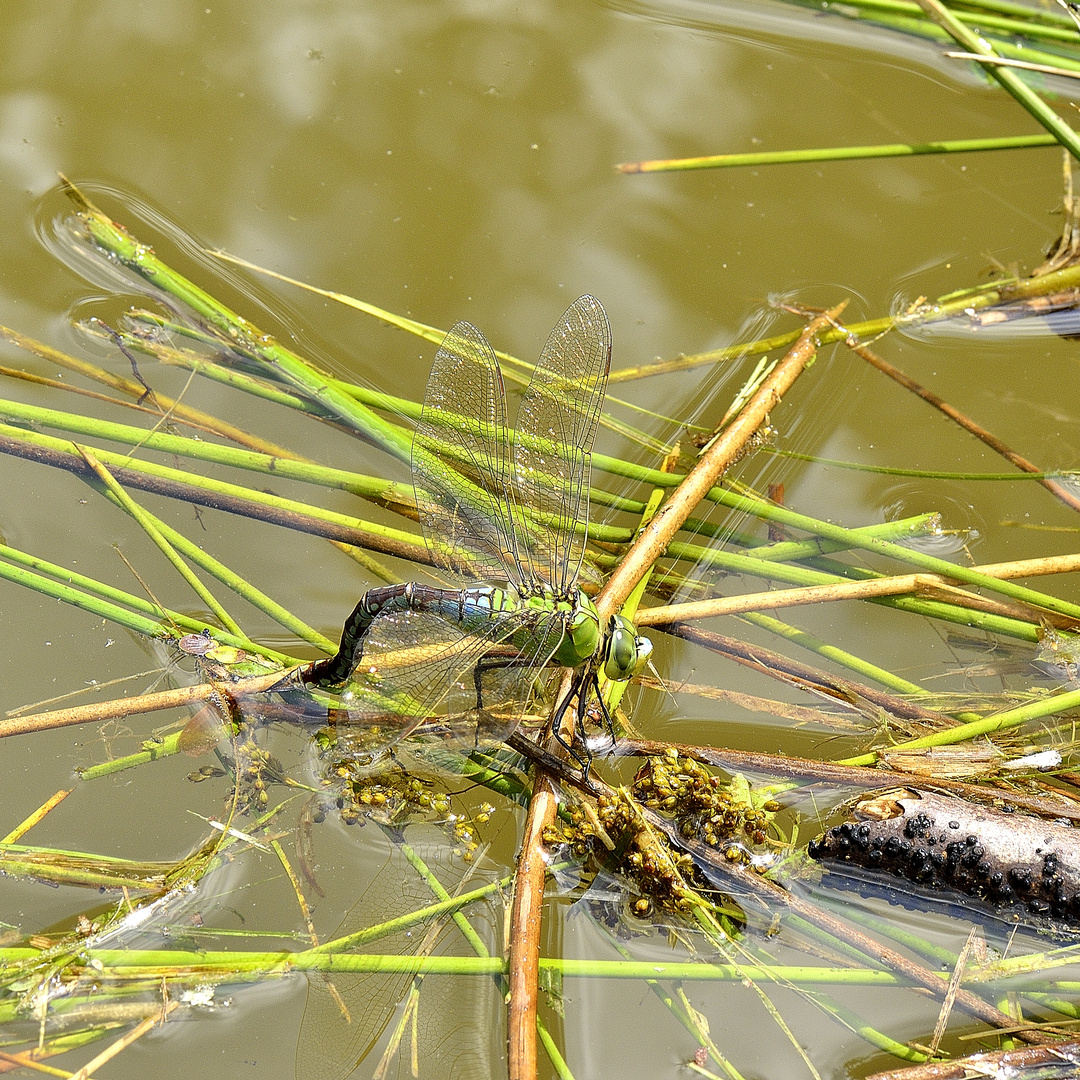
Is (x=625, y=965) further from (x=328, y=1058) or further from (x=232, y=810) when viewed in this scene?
(x=232, y=810)

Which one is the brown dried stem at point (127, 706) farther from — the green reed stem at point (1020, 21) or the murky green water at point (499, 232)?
the green reed stem at point (1020, 21)

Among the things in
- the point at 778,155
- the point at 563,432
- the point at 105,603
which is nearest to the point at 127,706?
the point at 105,603

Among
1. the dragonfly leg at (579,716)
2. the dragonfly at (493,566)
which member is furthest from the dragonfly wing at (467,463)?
the dragonfly leg at (579,716)

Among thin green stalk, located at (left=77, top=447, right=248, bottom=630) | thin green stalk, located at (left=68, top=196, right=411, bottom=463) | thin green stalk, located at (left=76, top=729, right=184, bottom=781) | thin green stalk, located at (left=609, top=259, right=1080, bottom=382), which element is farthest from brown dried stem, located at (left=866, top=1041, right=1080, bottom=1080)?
thin green stalk, located at (left=609, top=259, right=1080, bottom=382)

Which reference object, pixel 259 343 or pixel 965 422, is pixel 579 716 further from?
pixel 965 422

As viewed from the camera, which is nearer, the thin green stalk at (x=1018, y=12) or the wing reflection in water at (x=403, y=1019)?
the wing reflection in water at (x=403, y=1019)

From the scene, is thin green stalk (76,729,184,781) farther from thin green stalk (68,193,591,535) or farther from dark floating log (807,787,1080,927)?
dark floating log (807,787,1080,927)
